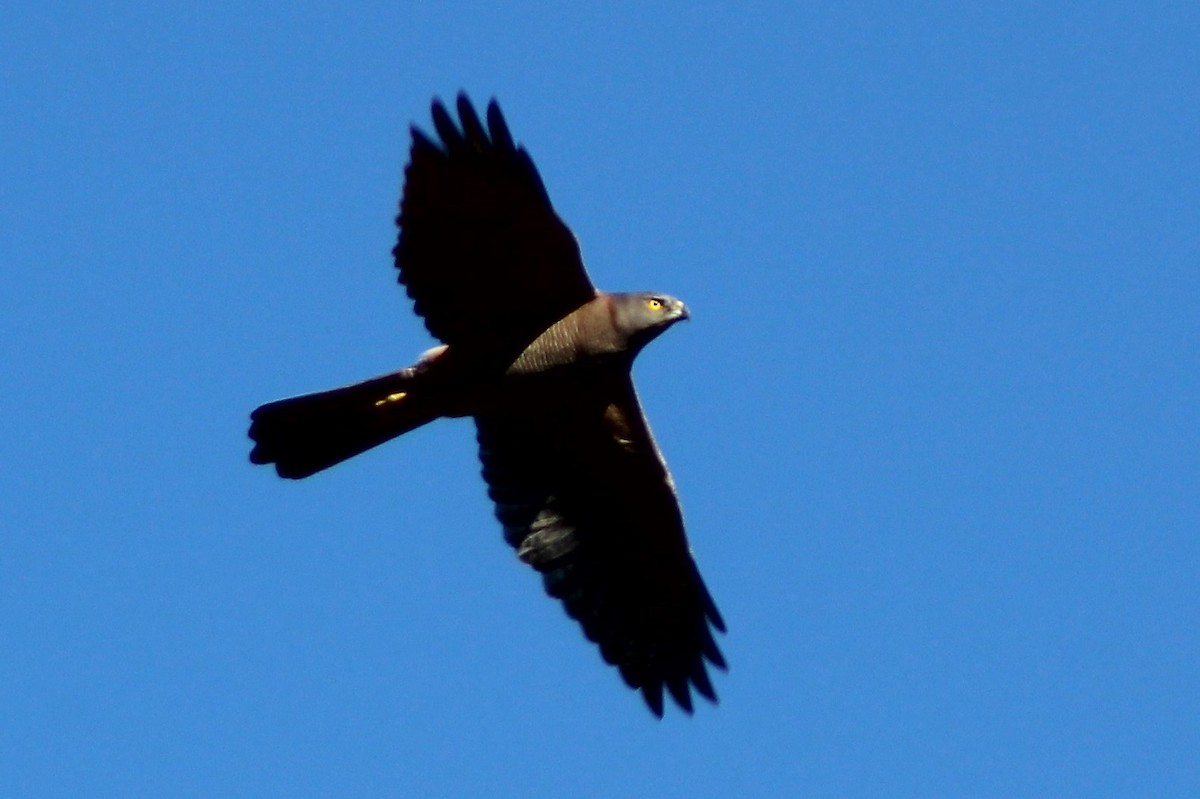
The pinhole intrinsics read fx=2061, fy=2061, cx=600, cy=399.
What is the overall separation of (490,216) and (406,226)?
44 cm

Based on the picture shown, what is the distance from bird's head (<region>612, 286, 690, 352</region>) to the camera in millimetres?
10789

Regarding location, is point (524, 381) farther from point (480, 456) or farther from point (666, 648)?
point (666, 648)

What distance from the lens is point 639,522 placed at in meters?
12.2

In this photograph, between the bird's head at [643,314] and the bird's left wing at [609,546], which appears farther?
the bird's left wing at [609,546]

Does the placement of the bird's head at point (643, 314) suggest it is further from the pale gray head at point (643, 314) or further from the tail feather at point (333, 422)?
the tail feather at point (333, 422)

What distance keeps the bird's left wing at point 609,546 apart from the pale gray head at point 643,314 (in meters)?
1.24

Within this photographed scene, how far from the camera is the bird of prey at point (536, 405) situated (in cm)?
1052

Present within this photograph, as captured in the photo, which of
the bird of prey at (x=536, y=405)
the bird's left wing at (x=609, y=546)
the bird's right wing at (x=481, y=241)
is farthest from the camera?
the bird's left wing at (x=609, y=546)

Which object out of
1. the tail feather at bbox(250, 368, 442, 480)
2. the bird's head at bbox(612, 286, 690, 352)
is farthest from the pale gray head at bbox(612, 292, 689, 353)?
the tail feather at bbox(250, 368, 442, 480)

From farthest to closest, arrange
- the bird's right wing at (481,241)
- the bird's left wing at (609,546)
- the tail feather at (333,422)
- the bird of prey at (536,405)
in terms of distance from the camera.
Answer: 1. the bird's left wing at (609,546)
2. the tail feather at (333,422)
3. the bird of prey at (536,405)
4. the bird's right wing at (481,241)

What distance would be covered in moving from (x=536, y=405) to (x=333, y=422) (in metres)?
1.18

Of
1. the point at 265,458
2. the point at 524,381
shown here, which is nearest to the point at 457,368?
the point at 524,381

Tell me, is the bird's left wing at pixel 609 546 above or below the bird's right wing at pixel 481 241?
below

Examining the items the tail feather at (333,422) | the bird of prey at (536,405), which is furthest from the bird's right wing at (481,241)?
the tail feather at (333,422)
